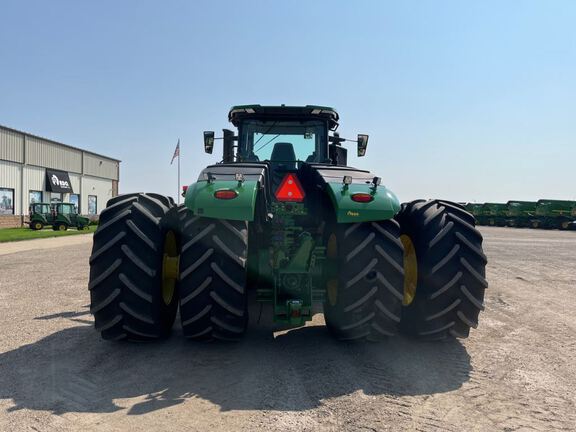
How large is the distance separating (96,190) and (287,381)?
49829 millimetres

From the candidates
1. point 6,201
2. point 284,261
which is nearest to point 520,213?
point 6,201

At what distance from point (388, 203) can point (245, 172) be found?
155 cm

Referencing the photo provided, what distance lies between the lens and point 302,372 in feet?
12.8

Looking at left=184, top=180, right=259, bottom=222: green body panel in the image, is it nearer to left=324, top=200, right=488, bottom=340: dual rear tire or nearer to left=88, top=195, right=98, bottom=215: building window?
left=324, top=200, right=488, bottom=340: dual rear tire

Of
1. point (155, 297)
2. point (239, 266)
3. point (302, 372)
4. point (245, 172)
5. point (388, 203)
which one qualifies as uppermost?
point (245, 172)

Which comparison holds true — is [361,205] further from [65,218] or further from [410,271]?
[65,218]

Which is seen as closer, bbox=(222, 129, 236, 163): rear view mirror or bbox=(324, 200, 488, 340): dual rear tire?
bbox=(324, 200, 488, 340): dual rear tire

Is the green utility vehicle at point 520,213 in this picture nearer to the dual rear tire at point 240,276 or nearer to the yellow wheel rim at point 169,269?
the dual rear tire at point 240,276

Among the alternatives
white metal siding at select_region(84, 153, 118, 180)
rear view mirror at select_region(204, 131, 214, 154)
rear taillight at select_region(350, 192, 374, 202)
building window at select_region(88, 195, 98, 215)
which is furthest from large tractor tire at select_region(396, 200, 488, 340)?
building window at select_region(88, 195, 98, 215)

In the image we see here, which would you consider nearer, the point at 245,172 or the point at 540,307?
the point at 245,172

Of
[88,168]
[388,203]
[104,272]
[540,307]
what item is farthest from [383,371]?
[88,168]

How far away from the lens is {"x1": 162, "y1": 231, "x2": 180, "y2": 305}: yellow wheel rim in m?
4.88

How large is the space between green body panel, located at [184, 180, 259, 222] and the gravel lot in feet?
4.60

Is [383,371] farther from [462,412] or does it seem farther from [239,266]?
[239,266]
